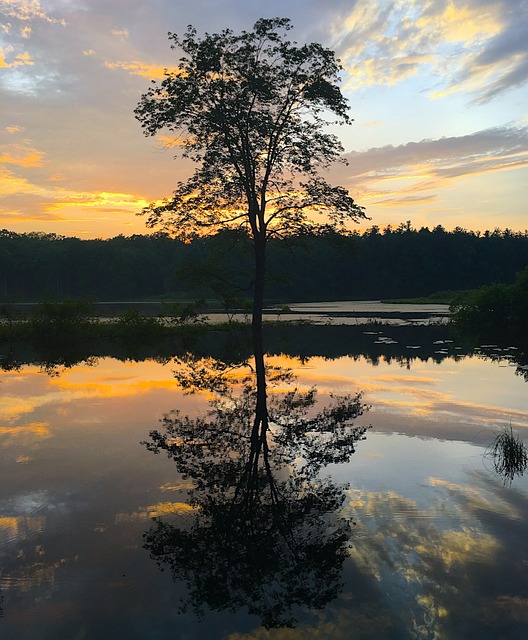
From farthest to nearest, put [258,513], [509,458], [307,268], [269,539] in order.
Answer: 1. [307,268]
2. [509,458]
3. [258,513]
4. [269,539]

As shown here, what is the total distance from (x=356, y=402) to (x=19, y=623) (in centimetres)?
1023

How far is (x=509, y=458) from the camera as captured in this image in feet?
28.0

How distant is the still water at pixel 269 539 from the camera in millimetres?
4410

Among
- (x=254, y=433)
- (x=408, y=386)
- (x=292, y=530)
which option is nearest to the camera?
(x=292, y=530)

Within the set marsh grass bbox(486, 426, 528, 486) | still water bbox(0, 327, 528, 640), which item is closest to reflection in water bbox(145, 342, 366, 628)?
still water bbox(0, 327, 528, 640)

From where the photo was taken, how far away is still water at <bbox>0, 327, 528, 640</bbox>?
441 cm

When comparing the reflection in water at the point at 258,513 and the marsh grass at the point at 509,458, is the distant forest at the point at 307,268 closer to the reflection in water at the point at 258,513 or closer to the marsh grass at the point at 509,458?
the reflection in water at the point at 258,513

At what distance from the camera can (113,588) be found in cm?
489

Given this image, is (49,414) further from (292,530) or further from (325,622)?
(325,622)

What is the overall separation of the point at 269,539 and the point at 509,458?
190 inches

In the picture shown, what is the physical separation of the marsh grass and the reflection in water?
7.92 feet

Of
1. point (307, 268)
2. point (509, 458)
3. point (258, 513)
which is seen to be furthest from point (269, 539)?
point (307, 268)

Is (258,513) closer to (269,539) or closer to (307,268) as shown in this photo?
(269,539)

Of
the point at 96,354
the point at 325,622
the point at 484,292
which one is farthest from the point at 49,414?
the point at 484,292
